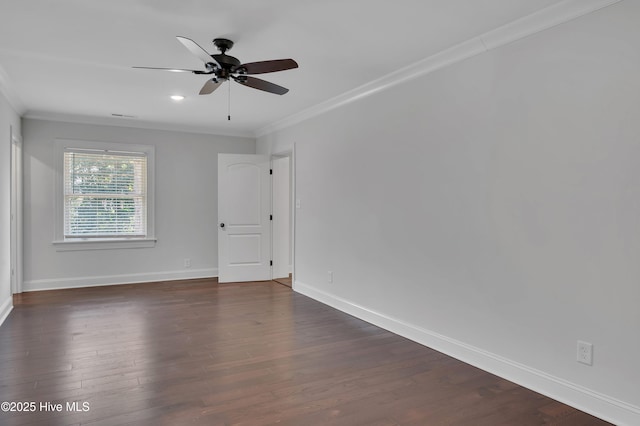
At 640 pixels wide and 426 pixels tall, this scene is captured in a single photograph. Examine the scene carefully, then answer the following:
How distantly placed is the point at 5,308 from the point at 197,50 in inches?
144

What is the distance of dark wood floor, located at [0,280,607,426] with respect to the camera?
7.70 feet

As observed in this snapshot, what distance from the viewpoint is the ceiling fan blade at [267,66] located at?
2762mm

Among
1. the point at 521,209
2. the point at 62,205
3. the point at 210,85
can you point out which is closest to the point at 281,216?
the point at 62,205

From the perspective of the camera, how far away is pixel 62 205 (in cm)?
575

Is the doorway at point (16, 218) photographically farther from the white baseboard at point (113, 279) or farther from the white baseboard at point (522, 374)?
the white baseboard at point (522, 374)

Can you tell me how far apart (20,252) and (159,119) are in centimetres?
254

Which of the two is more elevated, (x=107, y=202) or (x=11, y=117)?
(x=11, y=117)

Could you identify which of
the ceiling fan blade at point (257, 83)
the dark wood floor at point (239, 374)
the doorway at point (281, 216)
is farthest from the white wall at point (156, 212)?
the ceiling fan blade at point (257, 83)

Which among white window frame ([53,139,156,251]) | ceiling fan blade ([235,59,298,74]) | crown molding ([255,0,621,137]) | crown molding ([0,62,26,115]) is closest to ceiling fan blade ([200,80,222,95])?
ceiling fan blade ([235,59,298,74])

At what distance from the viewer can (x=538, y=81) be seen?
8.84 ft

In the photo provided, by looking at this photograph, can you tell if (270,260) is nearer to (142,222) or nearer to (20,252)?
(142,222)

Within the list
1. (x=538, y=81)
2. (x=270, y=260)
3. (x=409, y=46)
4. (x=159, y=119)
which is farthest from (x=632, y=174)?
(x=159, y=119)

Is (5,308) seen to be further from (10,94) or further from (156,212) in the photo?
(156,212)

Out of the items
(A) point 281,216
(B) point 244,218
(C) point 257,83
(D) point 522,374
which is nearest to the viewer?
(D) point 522,374
